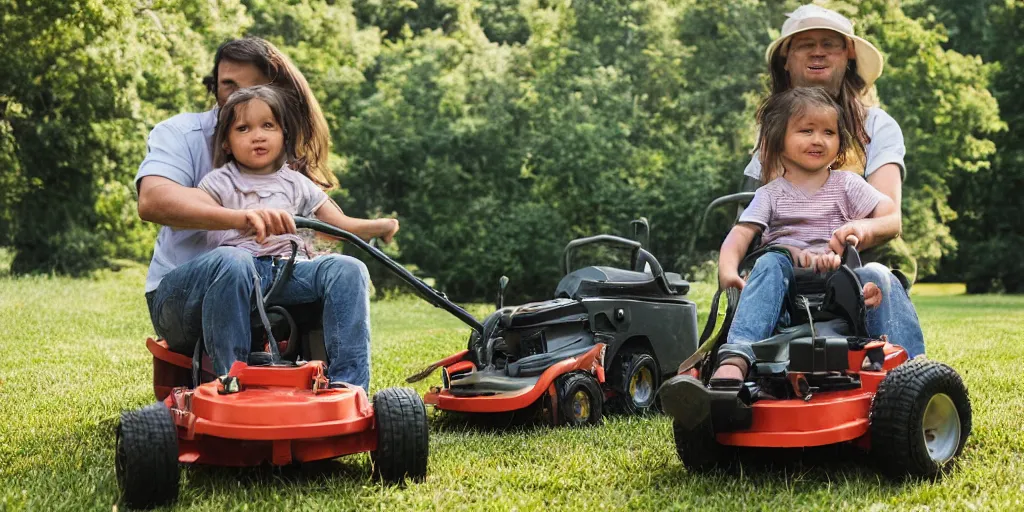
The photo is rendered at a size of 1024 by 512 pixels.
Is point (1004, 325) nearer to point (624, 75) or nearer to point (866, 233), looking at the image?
point (866, 233)

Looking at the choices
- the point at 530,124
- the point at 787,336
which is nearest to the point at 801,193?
the point at 787,336

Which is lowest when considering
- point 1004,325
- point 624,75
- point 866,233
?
point 1004,325

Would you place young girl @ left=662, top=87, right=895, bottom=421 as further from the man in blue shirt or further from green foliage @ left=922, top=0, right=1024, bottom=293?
green foliage @ left=922, top=0, right=1024, bottom=293

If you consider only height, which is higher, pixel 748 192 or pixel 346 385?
pixel 748 192

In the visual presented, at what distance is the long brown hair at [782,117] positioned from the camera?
3773 millimetres

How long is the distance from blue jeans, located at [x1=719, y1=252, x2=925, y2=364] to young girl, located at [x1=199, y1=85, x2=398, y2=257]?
1.21 m

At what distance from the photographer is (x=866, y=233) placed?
3623 mm

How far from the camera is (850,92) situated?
429 cm

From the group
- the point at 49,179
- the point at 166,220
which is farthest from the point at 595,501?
the point at 49,179

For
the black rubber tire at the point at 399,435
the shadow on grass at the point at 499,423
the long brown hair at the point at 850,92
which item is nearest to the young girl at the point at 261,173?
the black rubber tire at the point at 399,435

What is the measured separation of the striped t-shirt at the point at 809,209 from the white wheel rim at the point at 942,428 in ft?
2.13

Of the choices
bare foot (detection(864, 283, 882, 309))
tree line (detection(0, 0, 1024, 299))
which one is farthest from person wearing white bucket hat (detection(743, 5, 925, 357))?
tree line (detection(0, 0, 1024, 299))

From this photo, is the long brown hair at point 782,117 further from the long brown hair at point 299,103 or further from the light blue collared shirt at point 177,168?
the light blue collared shirt at point 177,168

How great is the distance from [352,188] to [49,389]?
18063mm
